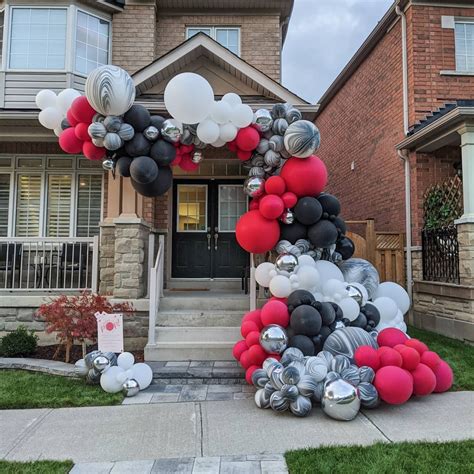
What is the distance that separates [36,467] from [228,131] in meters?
3.59

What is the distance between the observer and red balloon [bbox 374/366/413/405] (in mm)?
→ 3662

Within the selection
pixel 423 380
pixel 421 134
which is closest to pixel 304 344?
pixel 423 380

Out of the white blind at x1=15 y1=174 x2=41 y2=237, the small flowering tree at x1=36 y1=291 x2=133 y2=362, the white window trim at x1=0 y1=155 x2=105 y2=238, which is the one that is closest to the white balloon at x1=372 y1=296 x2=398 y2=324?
the small flowering tree at x1=36 y1=291 x2=133 y2=362

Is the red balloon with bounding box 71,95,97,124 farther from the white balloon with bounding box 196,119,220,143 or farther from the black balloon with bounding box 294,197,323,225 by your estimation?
the black balloon with bounding box 294,197,323,225

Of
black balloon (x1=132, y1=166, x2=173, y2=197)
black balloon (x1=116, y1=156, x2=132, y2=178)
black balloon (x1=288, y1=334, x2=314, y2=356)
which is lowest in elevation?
black balloon (x1=288, y1=334, x2=314, y2=356)

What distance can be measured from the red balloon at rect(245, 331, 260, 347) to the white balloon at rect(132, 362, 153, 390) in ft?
3.90

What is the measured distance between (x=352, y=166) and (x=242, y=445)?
9148mm

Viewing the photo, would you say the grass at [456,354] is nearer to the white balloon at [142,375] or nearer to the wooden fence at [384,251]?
the wooden fence at [384,251]

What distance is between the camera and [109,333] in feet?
15.1

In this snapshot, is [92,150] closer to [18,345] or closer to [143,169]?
[143,169]

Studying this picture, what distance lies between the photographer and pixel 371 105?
9.91 meters

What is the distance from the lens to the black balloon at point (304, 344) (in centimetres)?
402

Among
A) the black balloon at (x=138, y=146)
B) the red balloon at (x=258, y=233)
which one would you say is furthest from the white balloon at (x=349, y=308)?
the black balloon at (x=138, y=146)

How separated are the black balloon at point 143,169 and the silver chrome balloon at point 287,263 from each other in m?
1.68
